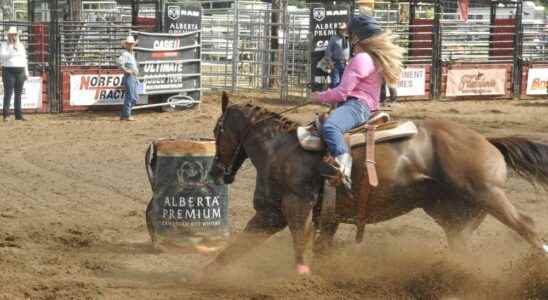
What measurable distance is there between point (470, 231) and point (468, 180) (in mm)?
607

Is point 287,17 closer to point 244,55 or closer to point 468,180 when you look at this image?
point 244,55

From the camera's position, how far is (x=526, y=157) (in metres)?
6.61

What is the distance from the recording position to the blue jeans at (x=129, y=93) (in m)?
16.7

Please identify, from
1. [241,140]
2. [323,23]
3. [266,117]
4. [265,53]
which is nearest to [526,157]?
[266,117]

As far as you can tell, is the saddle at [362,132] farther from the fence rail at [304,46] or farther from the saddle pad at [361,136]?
the fence rail at [304,46]

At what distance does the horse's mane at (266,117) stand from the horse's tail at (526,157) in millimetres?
1422

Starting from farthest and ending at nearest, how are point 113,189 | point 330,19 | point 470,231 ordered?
point 330,19 → point 113,189 → point 470,231

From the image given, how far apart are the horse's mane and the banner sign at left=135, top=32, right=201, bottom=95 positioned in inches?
419

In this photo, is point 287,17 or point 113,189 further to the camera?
point 287,17

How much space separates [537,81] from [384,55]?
16.8 m

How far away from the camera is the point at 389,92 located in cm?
1952

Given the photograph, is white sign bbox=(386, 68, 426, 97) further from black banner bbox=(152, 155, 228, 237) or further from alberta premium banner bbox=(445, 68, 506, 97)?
black banner bbox=(152, 155, 228, 237)

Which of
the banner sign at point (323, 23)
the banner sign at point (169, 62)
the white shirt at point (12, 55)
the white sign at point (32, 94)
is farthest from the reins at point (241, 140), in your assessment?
the banner sign at point (323, 23)

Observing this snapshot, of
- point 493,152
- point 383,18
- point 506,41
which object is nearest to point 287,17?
point 383,18
